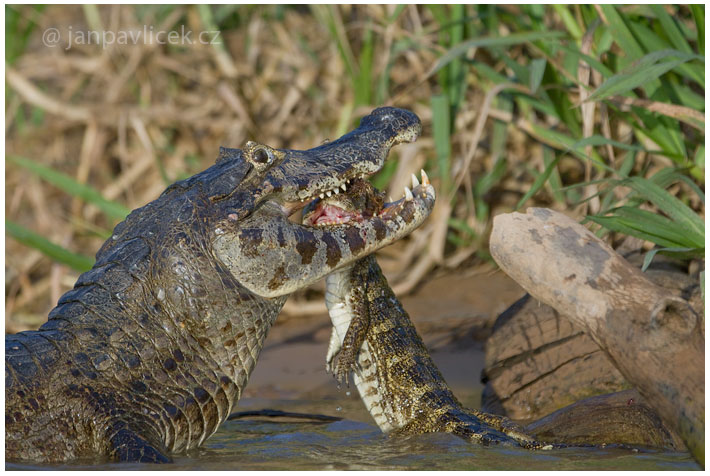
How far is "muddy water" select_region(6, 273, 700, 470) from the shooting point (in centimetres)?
269

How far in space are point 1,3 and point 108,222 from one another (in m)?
2.67

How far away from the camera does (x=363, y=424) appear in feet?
11.8

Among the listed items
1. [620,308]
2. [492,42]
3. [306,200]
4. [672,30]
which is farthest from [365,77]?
[620,308]

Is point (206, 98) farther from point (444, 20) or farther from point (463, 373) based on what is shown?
point (463, 373)

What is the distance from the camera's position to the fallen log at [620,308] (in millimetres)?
2160

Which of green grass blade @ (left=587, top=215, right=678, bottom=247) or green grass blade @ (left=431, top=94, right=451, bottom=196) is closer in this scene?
green grass blade @ (left=587, top=215, right=678, bottom=247)

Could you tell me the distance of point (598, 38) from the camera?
4160 millimetres

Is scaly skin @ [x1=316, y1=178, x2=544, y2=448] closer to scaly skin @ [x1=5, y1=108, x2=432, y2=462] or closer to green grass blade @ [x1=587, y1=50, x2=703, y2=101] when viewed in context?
scaly skin @ [x1=5, y1=108, x2=432, y2=462]

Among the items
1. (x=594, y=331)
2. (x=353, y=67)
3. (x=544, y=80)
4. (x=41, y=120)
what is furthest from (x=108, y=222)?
(x=594, y=331)

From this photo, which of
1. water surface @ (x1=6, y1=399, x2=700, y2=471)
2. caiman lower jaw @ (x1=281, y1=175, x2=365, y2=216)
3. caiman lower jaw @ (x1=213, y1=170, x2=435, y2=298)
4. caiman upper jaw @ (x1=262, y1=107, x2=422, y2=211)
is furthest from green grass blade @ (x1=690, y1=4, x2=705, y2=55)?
water surface @ (x1=6, y1=399, x2=700, y2=471)

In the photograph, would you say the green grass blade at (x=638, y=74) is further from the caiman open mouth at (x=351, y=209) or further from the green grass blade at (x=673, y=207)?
the caiman open mouth at (x=351, y=209)

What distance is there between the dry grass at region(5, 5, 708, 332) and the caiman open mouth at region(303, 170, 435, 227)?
1.99 meters

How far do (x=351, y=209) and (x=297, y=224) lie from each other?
28 cm

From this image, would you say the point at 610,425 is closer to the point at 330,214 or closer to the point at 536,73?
the point at 330,214
